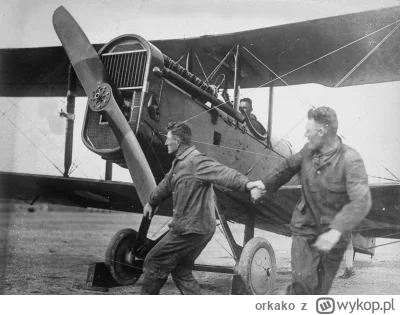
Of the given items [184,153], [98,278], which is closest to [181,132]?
[184,153]

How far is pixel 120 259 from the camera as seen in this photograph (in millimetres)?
3740

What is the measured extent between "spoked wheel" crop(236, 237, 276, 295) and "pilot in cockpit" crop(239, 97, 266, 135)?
4.29 ft

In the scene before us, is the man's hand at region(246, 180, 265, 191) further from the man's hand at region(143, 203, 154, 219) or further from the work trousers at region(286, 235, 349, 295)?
the man's hand at region(143, 203, 154, 219)

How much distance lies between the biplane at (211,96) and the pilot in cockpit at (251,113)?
0.07 metres

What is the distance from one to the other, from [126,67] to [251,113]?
56.9 inches

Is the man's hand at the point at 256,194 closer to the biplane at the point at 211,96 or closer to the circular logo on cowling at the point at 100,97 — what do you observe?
the biplane at the point at 211,96

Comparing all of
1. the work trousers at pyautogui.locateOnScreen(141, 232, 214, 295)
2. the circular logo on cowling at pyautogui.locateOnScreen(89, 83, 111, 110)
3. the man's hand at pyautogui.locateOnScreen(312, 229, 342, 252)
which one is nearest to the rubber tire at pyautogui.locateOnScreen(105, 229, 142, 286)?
the work trousers at pyautogui.locateOnScreen(141, 232, 214, 295)

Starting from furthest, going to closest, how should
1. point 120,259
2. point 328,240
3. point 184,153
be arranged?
1. point 120,259
2. point 184,153
3. point 328,240

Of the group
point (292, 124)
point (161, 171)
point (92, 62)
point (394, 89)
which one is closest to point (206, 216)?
point (161, 171)

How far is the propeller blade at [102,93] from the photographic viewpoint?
2984 millimetres

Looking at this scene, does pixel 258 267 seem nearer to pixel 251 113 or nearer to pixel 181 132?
pixel 181 132

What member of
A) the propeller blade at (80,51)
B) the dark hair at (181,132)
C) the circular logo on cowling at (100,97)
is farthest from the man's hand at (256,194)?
the propeller blade at (80,51)

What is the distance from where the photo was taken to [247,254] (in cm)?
329
